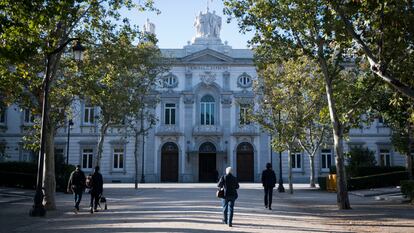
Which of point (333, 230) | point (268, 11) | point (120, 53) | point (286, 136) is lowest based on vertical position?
point (333, 230)

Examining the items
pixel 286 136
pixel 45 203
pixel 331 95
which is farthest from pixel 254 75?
pixel 45 203

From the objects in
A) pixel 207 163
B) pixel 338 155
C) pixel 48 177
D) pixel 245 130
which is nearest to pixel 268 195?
pixel 338 155

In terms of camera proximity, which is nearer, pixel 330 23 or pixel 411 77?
pixel 411 77

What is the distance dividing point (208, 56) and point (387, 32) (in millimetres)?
39041

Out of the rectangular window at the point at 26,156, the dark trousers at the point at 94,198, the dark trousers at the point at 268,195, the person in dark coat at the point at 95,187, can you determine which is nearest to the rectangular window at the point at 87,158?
the rectangular window at the point at 26,156

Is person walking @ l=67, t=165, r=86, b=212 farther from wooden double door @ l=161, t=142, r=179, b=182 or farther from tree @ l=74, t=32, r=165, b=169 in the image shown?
wooden double door @ l=161, t=142, r=179, b=182

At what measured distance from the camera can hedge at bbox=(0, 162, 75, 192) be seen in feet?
103

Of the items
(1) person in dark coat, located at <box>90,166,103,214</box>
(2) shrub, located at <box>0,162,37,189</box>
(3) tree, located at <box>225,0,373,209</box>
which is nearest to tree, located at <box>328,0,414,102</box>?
(3) tree, located at <box>225,0,373,209</box>

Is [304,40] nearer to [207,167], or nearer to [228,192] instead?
[228,192]

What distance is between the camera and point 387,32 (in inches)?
521

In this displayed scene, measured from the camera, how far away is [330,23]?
16391 mm

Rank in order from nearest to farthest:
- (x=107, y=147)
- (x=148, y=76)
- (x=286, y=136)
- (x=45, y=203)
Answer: (x=45, y=203), (x=286, y=136), (x=148, y=76), (x=107, y=147)

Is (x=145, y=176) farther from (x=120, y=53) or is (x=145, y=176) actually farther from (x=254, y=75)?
(x=120, y=53)

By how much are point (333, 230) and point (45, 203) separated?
36.2 ft
